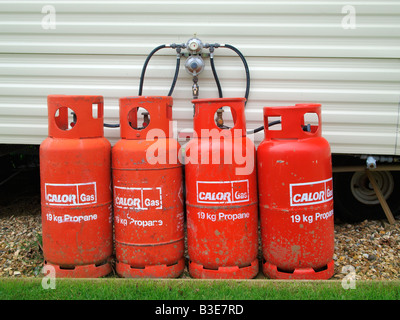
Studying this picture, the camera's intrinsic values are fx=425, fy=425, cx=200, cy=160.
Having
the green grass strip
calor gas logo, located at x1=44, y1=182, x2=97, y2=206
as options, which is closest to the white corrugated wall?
calor gas logo, located at x1=44, y1=182, x2=97, y2=206

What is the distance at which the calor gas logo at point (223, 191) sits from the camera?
3227 mm

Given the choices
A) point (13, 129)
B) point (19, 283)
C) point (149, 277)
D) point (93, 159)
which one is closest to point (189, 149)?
point (93, 159)

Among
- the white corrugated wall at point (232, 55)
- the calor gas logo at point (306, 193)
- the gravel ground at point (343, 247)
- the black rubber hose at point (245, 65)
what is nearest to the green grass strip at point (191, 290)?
the gravel ground at point (343, 247)

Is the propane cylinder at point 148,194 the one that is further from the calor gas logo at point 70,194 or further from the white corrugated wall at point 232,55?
the white corrugated wall at point 232,55

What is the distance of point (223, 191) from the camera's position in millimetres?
3229

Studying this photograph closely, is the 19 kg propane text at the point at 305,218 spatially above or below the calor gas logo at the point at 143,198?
below

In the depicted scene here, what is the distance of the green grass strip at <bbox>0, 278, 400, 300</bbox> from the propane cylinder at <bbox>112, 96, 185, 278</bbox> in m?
0.22

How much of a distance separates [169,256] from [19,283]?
44.8 inches

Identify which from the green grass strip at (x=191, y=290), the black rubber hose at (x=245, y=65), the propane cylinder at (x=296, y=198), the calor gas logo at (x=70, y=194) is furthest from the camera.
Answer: the black rubber hose at (x=245, y=65)

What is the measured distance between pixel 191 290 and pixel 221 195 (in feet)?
2.39

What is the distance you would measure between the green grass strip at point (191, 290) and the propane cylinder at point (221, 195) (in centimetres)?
19

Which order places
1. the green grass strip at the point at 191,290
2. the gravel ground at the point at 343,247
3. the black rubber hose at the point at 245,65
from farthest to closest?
the black rubber hose at the point at 245,65, the gravel ground at the point at 343,247, the green grass strip at the point at 191,290

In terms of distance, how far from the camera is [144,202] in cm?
330

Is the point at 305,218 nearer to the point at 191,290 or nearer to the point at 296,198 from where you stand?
the point at 296,198
